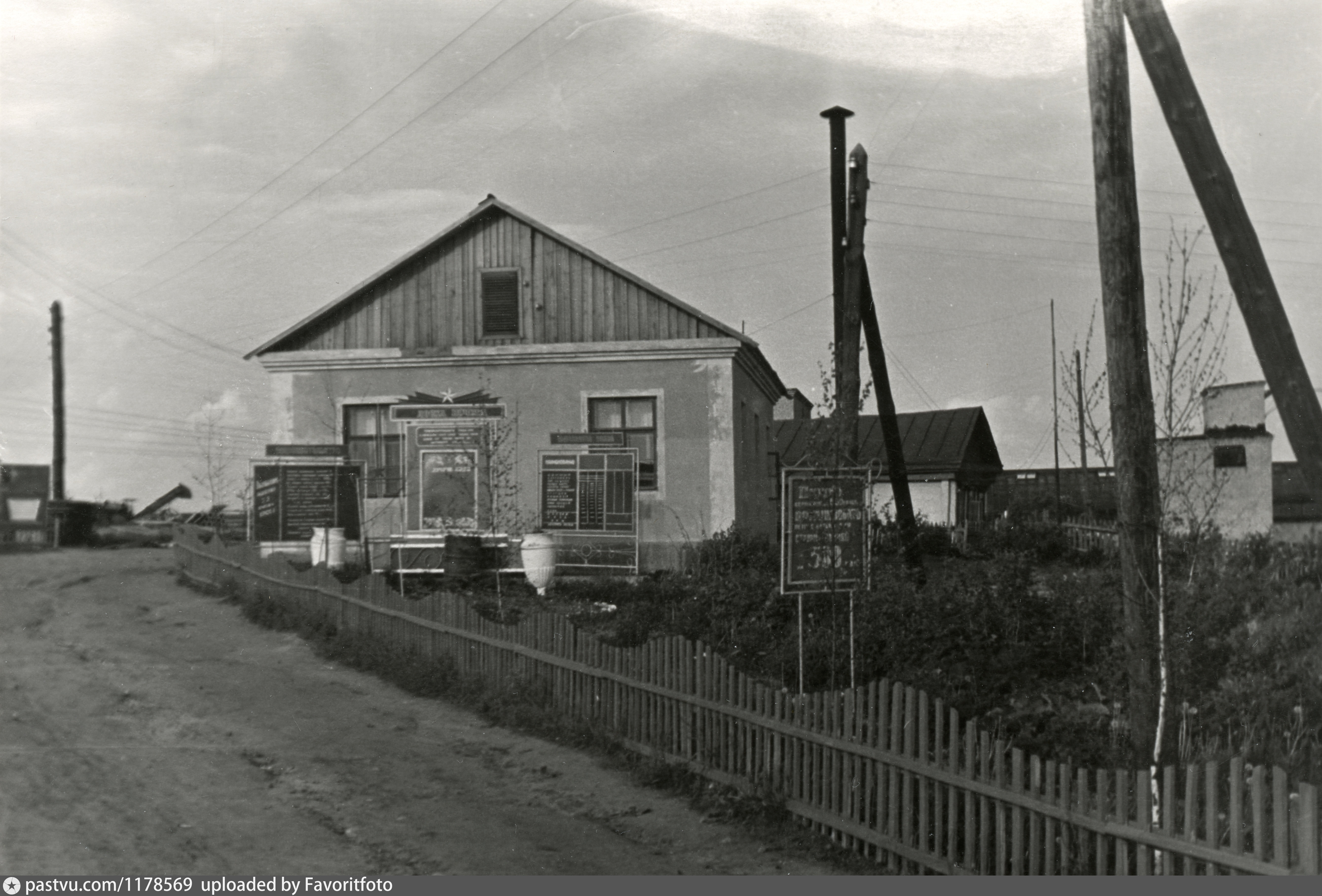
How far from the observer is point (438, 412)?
60.2 ft

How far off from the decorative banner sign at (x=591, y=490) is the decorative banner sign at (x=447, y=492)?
3.98 ft

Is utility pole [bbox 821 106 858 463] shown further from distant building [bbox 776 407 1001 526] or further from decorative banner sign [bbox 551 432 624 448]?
distant building [bbox 776 407 1001 526]

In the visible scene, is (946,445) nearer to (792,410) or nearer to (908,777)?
(792,410)

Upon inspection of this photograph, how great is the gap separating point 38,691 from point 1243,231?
10.3 metres

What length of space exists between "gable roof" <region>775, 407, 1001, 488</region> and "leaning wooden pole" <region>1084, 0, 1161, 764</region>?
25167 mm

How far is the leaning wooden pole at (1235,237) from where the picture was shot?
5645 mm

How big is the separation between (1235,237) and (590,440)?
13989 millimetres

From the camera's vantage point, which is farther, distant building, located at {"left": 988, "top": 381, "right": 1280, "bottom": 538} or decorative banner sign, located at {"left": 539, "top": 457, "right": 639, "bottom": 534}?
decorative banner sign, located at {"left": 539, "top": 457, "right": 639, "bottom": 534}

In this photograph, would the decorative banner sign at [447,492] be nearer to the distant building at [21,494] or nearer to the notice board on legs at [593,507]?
the notice board on legs at [593,507]

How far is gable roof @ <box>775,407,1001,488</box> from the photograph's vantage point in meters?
34.0

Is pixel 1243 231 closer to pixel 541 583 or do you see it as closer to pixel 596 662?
pixel 596 662

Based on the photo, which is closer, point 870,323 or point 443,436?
point 870,323

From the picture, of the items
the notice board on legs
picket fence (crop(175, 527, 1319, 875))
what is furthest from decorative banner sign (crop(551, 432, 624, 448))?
picket fence (crop(175, 527, 1319, 875))

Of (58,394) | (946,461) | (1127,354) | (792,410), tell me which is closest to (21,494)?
(58,394)
